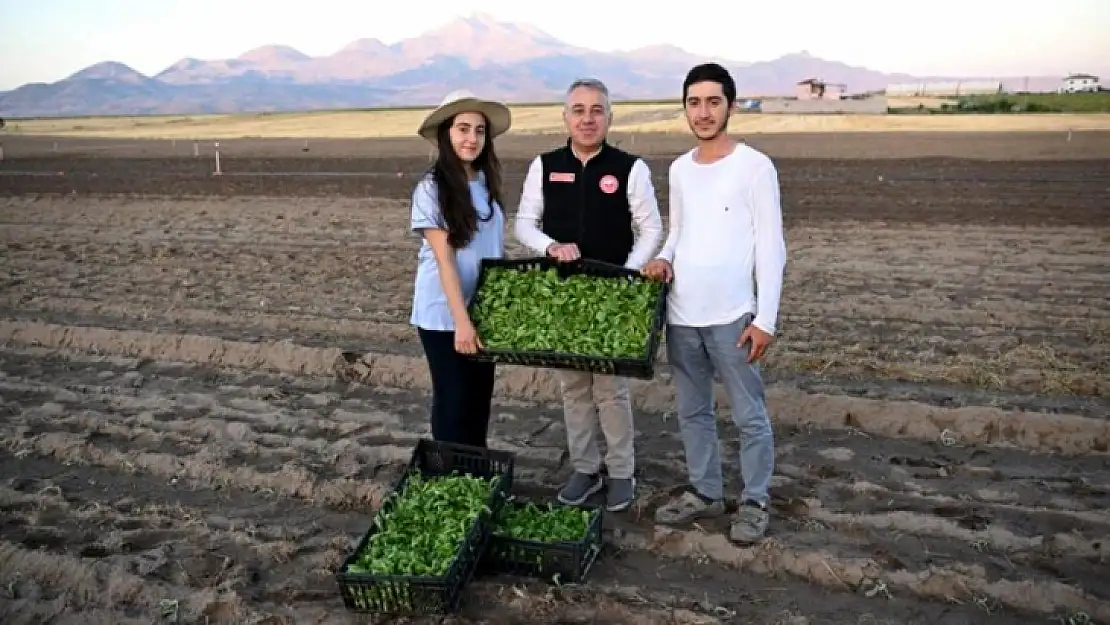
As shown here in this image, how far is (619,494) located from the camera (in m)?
4.61

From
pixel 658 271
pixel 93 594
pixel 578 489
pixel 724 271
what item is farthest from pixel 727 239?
pixel 93 594

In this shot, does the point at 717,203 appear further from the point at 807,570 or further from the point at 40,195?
the point at 40,195

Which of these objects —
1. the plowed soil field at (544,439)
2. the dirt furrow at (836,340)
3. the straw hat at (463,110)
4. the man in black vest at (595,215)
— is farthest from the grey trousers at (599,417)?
the dirt furrow at (836,340)

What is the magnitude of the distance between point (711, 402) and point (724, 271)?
2.50 ft

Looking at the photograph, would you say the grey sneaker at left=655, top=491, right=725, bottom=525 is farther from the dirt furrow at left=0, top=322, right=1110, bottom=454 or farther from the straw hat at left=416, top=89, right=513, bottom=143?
the straw hat at left=416, top=89, right=513, bottom=143

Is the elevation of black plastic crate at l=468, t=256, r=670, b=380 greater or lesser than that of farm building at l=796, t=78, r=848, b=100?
lesser

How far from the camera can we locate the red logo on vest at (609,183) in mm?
4184

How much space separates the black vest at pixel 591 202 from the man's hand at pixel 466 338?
0.65m

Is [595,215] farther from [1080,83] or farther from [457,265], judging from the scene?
[1080,83]

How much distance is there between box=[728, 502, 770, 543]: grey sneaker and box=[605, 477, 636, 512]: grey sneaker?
1.85 feet

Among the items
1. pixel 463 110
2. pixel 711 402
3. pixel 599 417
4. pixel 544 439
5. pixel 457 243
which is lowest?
pixel 544 439

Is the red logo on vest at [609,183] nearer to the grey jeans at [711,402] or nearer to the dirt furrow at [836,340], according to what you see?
the grey jeans at [711,402]

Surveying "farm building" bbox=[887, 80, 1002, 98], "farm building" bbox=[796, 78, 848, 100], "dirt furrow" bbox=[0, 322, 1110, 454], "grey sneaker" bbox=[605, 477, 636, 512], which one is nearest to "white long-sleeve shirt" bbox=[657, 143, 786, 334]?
"grey sneaker" bbox=[605, 477, 636, 512]

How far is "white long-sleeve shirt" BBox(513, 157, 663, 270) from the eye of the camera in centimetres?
421
